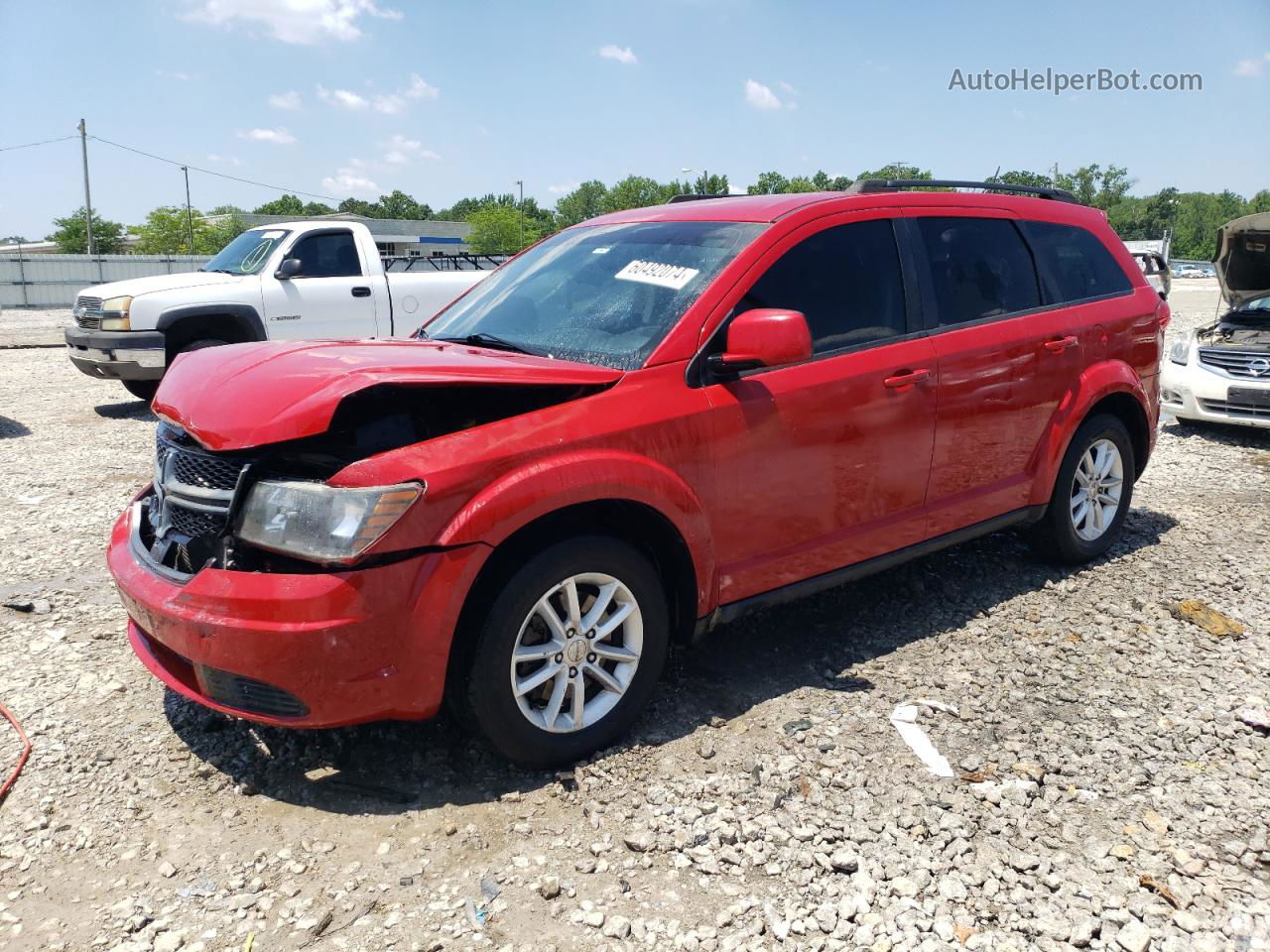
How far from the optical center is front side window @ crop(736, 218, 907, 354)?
140 inches

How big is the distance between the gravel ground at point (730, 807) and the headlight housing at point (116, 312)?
5.57 m

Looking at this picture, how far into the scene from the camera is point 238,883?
259 centimetres

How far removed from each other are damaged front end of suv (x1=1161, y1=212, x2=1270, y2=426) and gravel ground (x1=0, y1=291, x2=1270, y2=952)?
16.2ft

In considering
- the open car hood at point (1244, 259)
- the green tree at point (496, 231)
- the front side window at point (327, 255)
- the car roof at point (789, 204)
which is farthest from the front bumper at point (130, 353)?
the green tree at point (496, 231)

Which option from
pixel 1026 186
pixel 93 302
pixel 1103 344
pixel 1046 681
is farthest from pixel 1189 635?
pixel 93 302

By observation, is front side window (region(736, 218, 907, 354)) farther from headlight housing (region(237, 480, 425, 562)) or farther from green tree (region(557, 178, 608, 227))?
green tree (region(557, 178, 608, 227))

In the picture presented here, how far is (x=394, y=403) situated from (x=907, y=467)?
2.17 metres

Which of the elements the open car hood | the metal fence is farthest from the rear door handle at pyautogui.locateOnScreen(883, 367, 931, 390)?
the metal fence

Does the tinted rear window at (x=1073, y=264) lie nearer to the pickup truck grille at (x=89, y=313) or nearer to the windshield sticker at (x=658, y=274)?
the windshield sticker at (x=658, y=274)

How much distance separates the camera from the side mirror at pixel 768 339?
3148mm

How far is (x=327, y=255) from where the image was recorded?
1024cm

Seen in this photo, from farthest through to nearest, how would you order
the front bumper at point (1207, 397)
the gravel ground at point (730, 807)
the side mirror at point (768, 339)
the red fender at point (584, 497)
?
the front bumper at point (1207, 397) → the side mirror at point (768, 339) → the red fender at point (584, 497) → the gravel ground at point (730, 807)

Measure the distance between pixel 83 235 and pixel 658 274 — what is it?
94.5m

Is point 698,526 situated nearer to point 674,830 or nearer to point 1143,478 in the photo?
point 674,830
